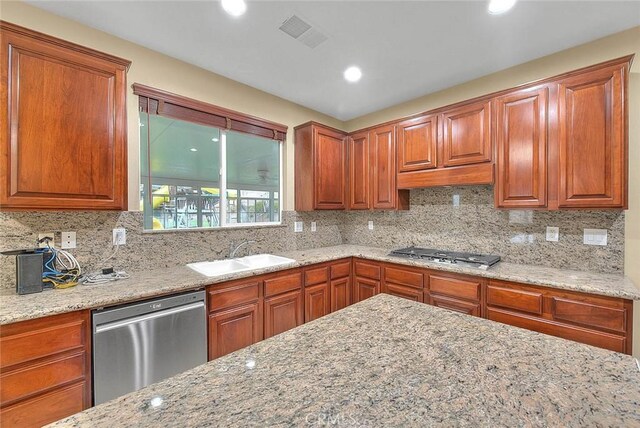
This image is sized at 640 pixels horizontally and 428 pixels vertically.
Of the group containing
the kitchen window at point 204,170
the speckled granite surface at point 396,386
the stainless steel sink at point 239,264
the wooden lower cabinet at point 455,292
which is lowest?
the wooden lower cabinet at point 455,292

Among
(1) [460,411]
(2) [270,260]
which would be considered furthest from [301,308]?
(1) [460,411]


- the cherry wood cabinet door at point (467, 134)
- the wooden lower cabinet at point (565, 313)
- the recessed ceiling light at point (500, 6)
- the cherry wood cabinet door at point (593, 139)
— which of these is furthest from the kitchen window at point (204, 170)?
the cherry wood cabinet door at point (593, 139)

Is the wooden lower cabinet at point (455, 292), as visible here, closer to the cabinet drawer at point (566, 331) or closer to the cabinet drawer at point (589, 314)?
the cabinet drawer at point (566, 331)

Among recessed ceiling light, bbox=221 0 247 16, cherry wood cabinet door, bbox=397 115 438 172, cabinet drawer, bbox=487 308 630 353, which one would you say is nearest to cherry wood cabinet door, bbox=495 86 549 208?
cherry wood cabinet door, bbox=397 115 438 172

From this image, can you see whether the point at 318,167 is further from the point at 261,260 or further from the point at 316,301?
the point at 316,301

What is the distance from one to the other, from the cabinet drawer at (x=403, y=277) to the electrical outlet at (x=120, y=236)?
7.80 ft

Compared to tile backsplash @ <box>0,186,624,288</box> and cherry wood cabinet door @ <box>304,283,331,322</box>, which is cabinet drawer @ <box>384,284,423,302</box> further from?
tile backsplash @ <box>0,186,624,288</box>

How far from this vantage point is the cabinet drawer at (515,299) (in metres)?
1.96

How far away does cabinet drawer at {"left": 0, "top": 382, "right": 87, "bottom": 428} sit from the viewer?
1.31m

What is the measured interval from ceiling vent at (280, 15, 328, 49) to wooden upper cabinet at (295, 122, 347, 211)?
1.12 meters

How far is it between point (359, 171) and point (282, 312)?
197 cm

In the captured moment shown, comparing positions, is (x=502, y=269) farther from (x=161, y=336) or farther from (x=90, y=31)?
(x=90, y=31)

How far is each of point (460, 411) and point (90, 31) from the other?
3.08 meters

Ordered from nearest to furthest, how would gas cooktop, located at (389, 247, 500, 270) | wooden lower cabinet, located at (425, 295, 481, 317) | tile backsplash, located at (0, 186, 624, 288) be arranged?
tile backsplash, located at (0, 186, 624, 288) < wooden lower cabinet, located at (425, 295, 481, 317) < gas cooktop, located at (389, 247, 500, 270)
